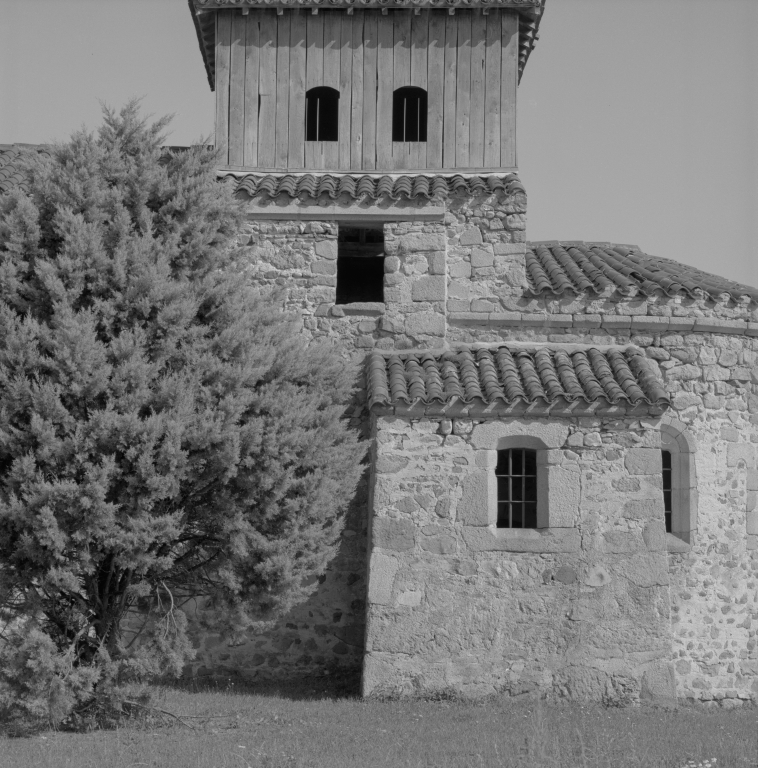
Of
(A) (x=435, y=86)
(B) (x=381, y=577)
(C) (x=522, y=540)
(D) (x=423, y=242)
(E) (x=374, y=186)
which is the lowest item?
(B) (x=381, y=577)

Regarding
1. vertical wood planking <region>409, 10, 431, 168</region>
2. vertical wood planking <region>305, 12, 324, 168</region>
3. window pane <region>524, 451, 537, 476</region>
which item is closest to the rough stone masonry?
window pane <region>524, 451, 537, 476</region>

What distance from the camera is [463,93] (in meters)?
15.1

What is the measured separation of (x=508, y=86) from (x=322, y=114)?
275 cm

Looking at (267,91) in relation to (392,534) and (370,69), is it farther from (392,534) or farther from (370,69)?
(392,534)

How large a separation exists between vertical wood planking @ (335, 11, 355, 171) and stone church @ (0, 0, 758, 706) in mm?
33

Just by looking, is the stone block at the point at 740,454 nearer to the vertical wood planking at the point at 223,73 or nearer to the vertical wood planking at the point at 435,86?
the vertical wood planking at the point at 435,86

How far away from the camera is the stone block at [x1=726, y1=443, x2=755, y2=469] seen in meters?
13.7

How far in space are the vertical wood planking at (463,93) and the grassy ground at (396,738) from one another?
25.0 ft


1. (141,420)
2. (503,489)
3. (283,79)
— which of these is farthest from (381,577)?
(283,79)

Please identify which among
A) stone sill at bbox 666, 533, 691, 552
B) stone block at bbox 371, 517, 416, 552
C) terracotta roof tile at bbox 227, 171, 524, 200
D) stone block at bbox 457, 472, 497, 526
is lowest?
stone sill at bbox 666, 533, 691, 552

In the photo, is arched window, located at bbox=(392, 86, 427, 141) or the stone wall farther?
arched window, located at bbox=(392, 86, 427, 141)

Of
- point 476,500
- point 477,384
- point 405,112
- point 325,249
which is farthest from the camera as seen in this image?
point 405,112

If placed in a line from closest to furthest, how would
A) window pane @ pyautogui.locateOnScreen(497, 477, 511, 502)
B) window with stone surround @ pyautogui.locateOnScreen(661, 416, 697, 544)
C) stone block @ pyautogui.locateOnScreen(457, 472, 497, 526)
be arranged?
stone block @ pyautogui.locateOnScreen(457, 472, 497, 526)
window pane @ pyautogui.locateOnScreen(497, 477, 511, 502)
window with stone surround @ pyautogui.locateOnScreen(661, 416, 697, 544)

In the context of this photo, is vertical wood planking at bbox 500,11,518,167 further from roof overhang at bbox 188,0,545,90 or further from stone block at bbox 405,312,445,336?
stone block at bbox 405,312,445,336
